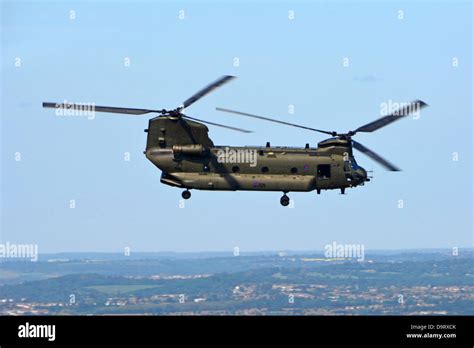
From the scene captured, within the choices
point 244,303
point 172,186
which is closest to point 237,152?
point 172,186

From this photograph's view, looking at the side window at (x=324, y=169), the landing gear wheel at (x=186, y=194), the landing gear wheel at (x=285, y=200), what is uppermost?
the side window at (x=324, y=169)

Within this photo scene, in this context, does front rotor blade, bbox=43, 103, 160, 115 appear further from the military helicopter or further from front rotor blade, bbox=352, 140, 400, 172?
front rotor blade, bbox=352, 140, 400, 172

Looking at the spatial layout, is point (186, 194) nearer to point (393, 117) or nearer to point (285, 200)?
point (285, 200)

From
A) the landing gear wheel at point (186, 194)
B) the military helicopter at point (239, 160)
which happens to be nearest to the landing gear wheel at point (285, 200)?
the military helicopter at point (239, 160)

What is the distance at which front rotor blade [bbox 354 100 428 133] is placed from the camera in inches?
2660

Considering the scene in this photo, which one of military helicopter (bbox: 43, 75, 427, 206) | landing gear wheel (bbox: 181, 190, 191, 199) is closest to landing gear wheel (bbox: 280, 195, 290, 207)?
military helicopter (bbox: 43, 75, 427, 206)

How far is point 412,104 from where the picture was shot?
67500 millimetres

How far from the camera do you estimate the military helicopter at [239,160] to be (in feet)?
228

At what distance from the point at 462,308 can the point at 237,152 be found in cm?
13686

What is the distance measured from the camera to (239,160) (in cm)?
6931
